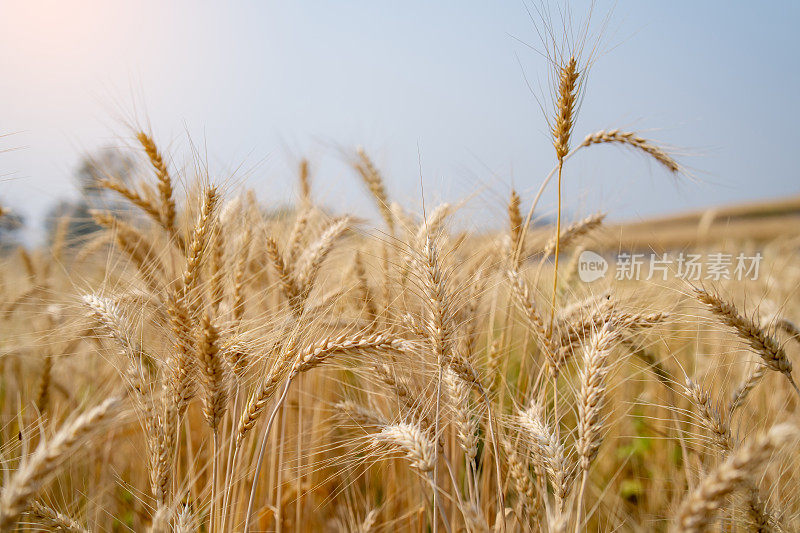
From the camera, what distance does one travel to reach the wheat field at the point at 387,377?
46.6 inches

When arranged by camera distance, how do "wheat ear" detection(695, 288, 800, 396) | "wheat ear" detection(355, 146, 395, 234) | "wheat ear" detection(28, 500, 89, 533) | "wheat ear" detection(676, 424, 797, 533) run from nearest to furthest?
"wheat ear" detection(676, 424, 797, 533)
"wheat ear" detection(28, 500, 89, 533)
"wheat ear" detection(695, 288, 800, 396)
"wheat ear" detection(355, 146, 395, 234)

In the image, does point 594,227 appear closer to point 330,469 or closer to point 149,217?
point 330,469

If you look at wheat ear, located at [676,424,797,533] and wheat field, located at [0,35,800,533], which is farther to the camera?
wheat field, located at [0,35,800,533]

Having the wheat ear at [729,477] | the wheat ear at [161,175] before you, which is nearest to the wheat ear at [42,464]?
the wheat ear at [729,477]

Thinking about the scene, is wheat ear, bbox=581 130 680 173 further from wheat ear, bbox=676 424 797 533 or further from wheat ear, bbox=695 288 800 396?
wheat ear, bbox=676 424 797 533

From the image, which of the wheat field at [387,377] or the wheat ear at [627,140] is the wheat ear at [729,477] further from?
the wheat ear at [627,140]

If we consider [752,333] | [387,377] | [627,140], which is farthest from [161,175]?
[752,333]

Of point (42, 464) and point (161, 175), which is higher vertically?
point (161, 175)

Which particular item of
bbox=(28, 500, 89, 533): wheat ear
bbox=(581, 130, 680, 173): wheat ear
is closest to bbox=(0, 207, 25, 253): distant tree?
bbox=(28, 500, 89, 533): wheat ear

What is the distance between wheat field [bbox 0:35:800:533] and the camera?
1.18m

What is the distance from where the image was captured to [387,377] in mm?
1486

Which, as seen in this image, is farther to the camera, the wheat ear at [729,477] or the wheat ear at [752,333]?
the wheat ear at [752,333]

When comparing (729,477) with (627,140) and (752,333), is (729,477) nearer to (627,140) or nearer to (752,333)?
(752,333)

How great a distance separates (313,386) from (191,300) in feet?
4.52
